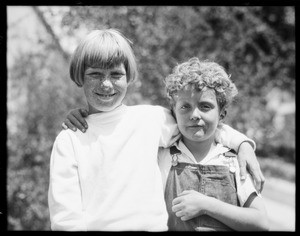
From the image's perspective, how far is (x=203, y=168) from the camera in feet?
6.96

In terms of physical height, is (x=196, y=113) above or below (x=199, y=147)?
above

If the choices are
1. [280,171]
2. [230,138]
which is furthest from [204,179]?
[280,171]

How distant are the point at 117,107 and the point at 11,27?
12.4 ft

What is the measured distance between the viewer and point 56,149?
1.99 metres

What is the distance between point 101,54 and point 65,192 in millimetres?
684

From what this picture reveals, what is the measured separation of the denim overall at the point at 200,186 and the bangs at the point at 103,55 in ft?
1.98

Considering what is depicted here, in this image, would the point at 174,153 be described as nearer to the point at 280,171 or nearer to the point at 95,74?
the point at 95,74

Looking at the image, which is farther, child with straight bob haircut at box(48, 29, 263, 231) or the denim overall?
the denim overall

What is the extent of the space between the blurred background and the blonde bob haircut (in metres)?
2.24

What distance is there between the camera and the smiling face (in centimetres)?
208

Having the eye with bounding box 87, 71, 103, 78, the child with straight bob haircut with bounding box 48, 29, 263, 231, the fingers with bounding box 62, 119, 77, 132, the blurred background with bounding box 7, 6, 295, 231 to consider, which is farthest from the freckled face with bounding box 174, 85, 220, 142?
the blurred background with bounding box 7, 6, 295, 231

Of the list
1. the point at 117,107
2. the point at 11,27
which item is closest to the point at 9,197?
the point at 11,27

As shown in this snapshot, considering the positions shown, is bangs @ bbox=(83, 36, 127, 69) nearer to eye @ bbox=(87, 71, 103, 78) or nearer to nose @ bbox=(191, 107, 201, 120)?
eye @ bbox=(87, 71, 103, 78)
